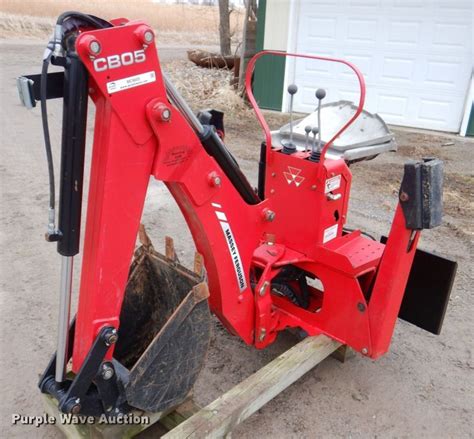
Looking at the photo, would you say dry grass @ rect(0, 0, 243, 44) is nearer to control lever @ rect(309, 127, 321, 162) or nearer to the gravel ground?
the gravel ground

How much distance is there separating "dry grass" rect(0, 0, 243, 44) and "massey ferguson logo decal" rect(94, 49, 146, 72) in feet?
72.2

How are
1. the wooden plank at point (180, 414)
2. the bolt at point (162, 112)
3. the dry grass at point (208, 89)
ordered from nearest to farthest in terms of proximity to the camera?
the bolt at point (162, 112) < the wooden plank at point (180, 414) < the dry grass at point (208, 89)

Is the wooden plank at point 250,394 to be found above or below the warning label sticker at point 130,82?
below

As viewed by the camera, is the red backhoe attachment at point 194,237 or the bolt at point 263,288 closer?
the red backhoe attachment at point 194,237

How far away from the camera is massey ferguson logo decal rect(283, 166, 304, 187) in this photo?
9.26ft

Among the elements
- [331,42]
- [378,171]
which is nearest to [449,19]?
[331,42]

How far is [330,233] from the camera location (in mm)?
2951

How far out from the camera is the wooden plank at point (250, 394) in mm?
2281

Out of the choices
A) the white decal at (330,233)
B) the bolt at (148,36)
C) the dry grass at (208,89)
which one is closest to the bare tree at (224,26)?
the dry grass at (208,89)

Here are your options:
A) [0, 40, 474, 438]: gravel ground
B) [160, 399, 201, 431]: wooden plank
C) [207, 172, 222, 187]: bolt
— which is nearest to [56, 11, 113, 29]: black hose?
[207, 172, 222, 187]: bolt

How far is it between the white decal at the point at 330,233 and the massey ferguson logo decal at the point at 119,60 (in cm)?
152

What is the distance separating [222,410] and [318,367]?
3.40ft

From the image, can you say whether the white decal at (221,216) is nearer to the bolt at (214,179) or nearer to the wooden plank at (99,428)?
the bolt at (214,179)

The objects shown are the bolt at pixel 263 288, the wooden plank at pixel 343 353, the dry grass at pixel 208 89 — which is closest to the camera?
the bolt at pixel 263 288
